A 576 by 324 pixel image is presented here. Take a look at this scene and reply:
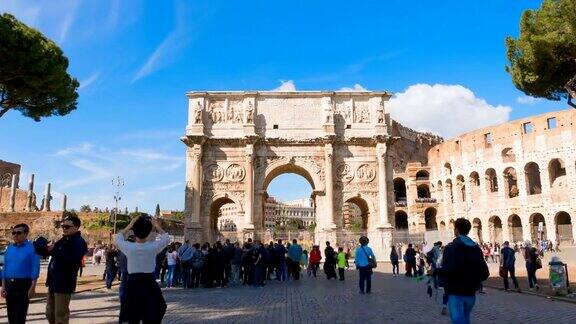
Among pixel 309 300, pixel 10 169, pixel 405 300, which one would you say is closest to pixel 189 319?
pixel 309 300

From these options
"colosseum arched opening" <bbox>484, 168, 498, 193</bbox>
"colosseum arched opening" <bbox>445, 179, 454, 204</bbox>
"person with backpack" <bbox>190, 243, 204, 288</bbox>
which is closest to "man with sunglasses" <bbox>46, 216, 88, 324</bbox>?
"person with backpack" <bbox>190, 243, 204, 288</bbox>

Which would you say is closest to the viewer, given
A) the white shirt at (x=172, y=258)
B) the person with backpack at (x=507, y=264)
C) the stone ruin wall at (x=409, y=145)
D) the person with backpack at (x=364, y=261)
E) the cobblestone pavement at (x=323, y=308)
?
the cobblestone pavement at (x=323, y=308)

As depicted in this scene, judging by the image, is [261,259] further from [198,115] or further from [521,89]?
[198,115]

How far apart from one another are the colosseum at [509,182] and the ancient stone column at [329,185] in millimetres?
12950

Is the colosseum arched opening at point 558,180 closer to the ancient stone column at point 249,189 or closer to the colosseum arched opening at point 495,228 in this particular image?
the colosseum arched opening at point 495,228

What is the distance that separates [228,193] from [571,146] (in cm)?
2785

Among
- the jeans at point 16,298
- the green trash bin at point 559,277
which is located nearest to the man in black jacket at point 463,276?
the jeans at point 16,298

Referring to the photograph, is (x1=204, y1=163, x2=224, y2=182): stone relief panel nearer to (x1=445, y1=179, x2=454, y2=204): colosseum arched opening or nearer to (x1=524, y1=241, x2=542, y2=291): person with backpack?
(x1=524, y1=241, x2=542, y2=291): person with backpack

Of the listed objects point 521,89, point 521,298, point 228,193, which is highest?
point 521,89

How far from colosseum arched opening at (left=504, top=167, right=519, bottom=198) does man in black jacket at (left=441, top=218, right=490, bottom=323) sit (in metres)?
39.8

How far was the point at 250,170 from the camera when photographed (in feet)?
87.4

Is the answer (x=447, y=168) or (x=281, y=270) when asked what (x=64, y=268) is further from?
(x=447, y=168)

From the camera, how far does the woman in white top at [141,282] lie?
12.8ft

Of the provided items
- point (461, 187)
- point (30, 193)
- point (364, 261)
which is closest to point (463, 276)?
point (364, 261)
